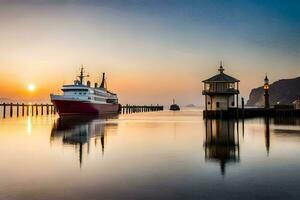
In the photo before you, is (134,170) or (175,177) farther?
(134,170)

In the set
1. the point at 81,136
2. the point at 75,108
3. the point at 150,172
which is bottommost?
the point at 150,172

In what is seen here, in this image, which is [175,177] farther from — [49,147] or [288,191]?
[49,147]

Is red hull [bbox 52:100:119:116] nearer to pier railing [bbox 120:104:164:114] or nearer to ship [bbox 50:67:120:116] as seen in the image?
ship [bbox 50:67:120:116]

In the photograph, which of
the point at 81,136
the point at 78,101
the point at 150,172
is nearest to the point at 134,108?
the point at 78,101

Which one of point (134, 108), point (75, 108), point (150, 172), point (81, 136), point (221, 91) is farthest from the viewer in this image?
point (134, 108)

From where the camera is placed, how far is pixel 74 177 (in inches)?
461

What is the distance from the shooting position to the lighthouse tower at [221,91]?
52750 millimetres

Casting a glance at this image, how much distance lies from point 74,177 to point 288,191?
22.8 ft

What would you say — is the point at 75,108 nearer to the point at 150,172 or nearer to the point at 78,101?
the point at 78,101

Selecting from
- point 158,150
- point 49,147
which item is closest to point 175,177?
point 158,150

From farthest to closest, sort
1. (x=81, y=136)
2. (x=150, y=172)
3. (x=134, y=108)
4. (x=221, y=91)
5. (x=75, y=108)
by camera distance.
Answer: (x=134, y=108) → (x=75, y=108) → (x=221, y=91) → (x=81, y=136) → (x=150, y=172)

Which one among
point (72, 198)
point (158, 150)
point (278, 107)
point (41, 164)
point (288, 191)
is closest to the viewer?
point (72, 198)

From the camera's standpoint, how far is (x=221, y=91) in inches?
2064

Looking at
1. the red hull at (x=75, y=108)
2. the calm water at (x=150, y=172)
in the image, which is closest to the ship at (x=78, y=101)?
the red hull at (x=75, y=108)
